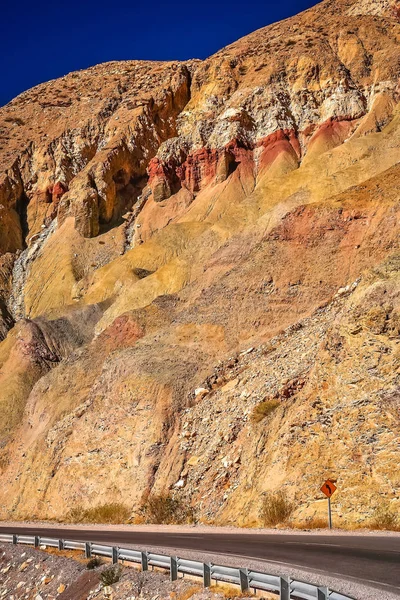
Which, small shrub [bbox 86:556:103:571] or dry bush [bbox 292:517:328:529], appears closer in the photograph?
small shrub [bbox 86:556:103:571]

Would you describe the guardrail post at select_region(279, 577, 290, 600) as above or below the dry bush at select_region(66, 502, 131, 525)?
above

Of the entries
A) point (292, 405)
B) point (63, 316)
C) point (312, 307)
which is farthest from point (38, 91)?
point (292, 405)

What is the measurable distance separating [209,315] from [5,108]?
91759 mm

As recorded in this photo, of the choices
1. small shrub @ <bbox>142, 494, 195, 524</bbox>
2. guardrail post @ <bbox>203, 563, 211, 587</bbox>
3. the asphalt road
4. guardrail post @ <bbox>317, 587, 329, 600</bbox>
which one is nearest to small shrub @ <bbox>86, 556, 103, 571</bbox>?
the asphalt road

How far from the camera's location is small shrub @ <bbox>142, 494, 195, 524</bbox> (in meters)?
25.5

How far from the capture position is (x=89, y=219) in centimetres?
8794

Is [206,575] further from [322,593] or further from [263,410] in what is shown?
[263,410]

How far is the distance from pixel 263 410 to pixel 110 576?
1298 cm

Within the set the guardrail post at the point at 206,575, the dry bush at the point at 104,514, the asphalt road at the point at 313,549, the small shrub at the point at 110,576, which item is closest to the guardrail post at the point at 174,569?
the asphalt road at the point at 313,549

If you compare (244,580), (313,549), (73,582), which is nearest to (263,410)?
(73,582)

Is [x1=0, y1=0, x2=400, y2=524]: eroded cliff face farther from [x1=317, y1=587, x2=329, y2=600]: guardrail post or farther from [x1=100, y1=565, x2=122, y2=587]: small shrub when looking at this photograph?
[x1=317, y1=587, x2=329, y2=600]: guardrail post

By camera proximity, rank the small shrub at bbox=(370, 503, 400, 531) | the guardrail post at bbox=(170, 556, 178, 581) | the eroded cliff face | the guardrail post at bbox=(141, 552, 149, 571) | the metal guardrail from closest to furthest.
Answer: the metal guardrail, the guardrail post at bbox=(170, 556, 178, 581), the guardrail post at bbox=(141, 552, 149, 571), the small shrub at bbox=(370, 503, 400, 531), the eroded cliff face

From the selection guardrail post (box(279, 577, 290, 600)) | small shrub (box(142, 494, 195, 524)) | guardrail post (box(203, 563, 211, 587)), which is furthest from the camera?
small shrub (box(142, 494, 195, 524))

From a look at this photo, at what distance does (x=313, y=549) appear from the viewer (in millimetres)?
13664
